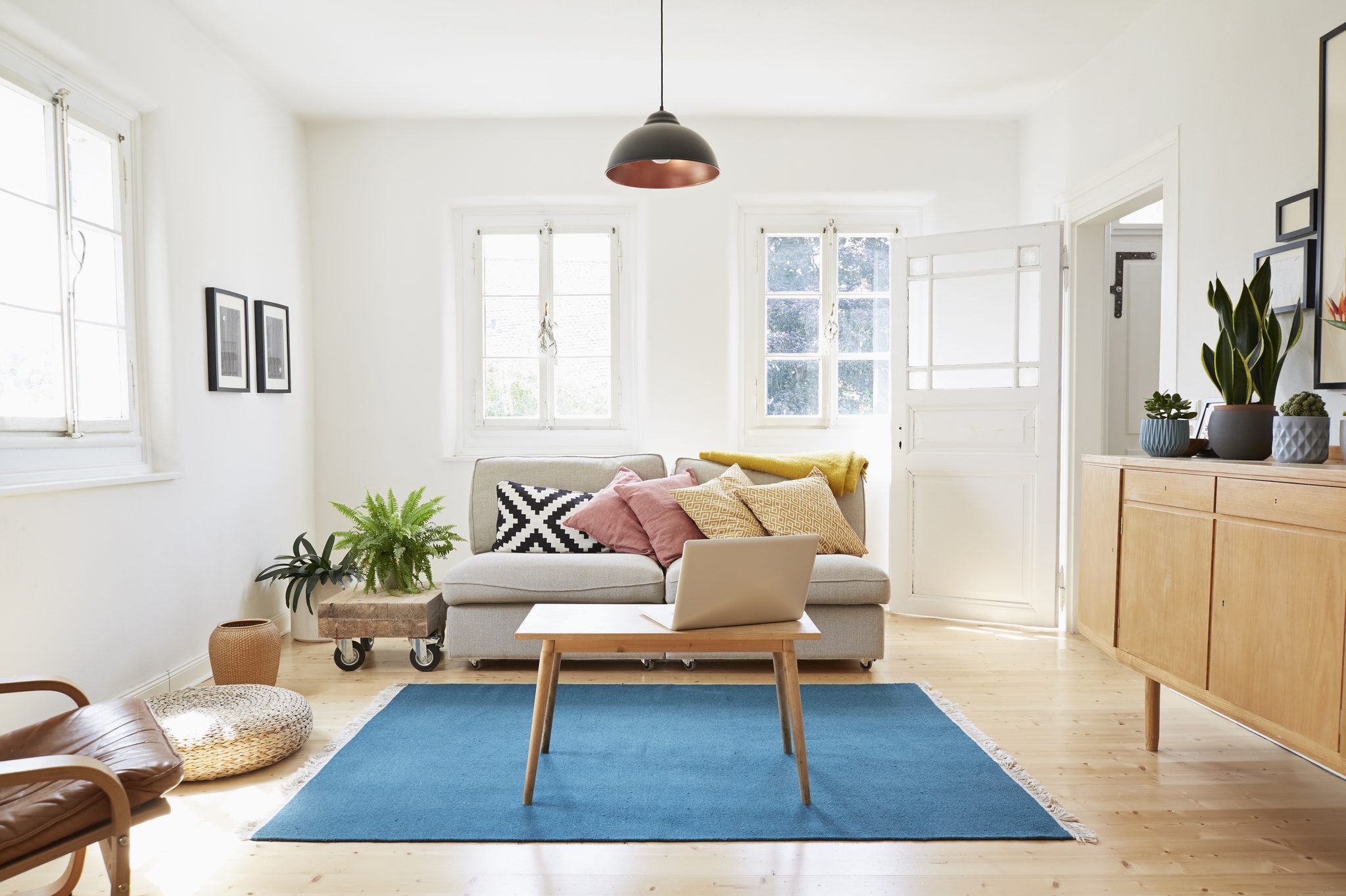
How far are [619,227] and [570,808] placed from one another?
360 centimetres

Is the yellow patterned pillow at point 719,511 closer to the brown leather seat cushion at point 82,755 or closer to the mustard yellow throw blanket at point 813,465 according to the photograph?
the mustard yellow throw blanket at point 813,465

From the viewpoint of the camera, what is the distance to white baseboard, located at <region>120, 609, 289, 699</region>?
3098mm

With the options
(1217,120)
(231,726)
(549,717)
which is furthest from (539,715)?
(1217,120)

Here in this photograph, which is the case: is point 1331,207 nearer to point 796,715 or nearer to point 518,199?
point 796,715

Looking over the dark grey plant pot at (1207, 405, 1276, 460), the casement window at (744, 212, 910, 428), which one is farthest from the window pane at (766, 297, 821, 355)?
the dark grey plant pot at (1207, 405, 1276, 460)

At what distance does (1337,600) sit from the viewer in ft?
5.86

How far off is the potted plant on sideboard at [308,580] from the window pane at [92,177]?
1604 millimetres

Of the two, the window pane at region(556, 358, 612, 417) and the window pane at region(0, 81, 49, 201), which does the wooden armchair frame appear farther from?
the window pane at region(556, 358, 612, 417)

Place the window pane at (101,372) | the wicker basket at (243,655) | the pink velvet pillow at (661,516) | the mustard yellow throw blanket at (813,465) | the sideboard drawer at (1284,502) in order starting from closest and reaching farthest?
the sideboard drawer at (1284,502) < the window pane at (101,372) < the wicker basket at (243,655) < the pink velvet pillow at (661,516) < the mustard yellow throw blanket at (813,465)

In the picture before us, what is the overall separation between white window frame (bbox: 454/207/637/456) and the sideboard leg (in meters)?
3.06

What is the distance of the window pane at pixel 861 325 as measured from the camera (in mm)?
5062

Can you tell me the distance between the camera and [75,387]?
286 cm

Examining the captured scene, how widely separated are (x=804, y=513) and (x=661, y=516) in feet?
2.13

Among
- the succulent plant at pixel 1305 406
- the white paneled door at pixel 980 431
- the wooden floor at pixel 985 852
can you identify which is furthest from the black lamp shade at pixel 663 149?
the white paneled door at pixel 980 431
